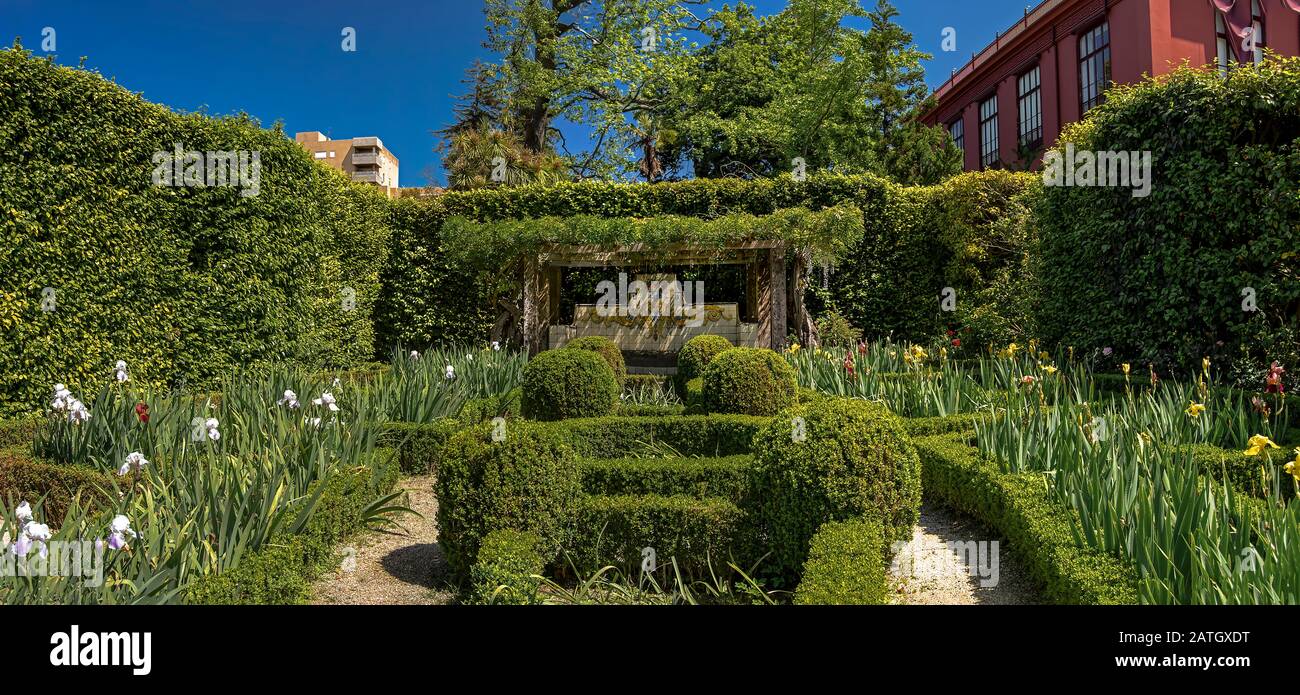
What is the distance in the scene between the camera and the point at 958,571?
3947 mm

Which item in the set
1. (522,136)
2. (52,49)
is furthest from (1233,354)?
(522,136)

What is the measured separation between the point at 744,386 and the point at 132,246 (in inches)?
233

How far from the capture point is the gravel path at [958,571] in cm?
359

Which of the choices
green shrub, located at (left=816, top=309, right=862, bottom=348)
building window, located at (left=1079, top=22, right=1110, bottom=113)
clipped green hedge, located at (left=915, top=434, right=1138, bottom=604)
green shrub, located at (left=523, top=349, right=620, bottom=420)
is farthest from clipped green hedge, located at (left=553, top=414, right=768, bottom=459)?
building window, located at (left=1079, top=22, right=1110, bottom=113)

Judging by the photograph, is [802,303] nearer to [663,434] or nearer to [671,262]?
[671,262]

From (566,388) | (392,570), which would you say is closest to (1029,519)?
(392,570)

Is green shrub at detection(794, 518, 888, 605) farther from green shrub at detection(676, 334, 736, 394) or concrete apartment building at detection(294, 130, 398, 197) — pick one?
concrete apartment building at detection(294, 130, 398, 197)

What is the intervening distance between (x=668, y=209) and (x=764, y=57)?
45.7ft

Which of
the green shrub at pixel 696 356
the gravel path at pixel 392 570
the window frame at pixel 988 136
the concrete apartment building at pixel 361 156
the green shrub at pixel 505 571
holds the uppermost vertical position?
the concrete apartment building at pixel 361 156

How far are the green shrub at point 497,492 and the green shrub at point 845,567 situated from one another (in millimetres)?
1291

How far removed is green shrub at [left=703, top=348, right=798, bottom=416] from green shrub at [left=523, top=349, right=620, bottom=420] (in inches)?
37.8

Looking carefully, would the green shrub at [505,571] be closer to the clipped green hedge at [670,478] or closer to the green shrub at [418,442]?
the clipped green hedge at [670,478]

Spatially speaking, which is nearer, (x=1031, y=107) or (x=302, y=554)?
(x=302, y=554)

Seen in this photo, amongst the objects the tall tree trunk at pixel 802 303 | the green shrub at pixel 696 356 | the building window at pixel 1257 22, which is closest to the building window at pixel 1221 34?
the building window at pixel 1257 22
